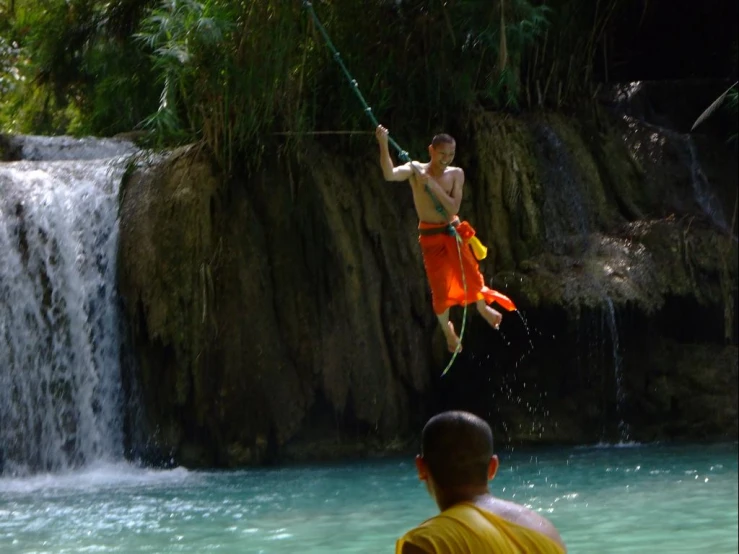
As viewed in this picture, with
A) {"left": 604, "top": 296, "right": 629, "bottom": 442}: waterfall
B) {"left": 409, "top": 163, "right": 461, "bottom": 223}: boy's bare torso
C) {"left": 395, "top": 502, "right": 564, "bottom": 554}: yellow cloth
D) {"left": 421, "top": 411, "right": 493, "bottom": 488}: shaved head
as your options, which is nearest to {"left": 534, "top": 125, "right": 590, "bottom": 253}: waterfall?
{"left": 604, "top": 296, "right": 629, "bottom": 442}: waterfall

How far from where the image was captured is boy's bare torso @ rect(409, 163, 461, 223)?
28.2 ft

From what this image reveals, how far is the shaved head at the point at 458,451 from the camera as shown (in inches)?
121

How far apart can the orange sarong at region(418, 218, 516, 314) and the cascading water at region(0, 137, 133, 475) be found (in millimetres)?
5294

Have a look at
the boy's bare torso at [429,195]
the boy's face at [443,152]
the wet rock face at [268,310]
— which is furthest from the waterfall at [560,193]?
the boy's face at [443,152]

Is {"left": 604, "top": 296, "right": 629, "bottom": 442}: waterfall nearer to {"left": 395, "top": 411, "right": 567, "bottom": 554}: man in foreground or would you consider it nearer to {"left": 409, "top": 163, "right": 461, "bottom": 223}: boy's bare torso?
{"left": 409, "top": 163, "right": 461, "bottom": 223}: boy's bare torso

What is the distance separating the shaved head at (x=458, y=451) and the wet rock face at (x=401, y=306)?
31.8 feet

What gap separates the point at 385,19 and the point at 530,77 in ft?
8.10

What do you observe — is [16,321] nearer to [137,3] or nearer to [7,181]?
[7,181]

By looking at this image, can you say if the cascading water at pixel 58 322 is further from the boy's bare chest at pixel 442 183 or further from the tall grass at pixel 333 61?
the boy's bare chest at pixel 442 183

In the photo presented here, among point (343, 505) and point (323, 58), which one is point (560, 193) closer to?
point (323, 58)

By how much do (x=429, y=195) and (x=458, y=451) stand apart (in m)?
5.59

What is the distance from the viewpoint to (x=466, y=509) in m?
2.96

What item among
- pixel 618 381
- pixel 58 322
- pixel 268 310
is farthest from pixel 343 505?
pixel 618 381

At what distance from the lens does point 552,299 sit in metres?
13.2
